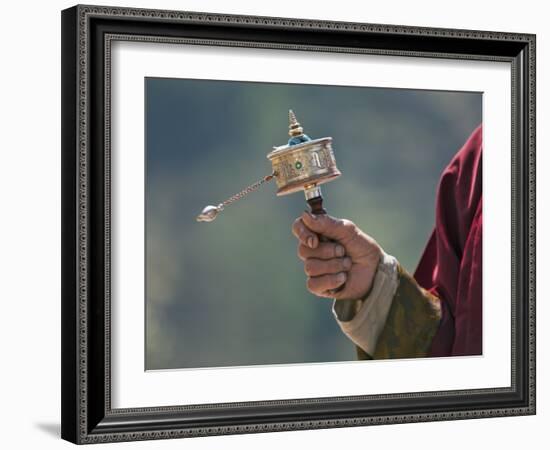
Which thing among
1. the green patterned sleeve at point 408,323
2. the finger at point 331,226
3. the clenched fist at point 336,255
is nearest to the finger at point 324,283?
the clenched fist at point 336,255

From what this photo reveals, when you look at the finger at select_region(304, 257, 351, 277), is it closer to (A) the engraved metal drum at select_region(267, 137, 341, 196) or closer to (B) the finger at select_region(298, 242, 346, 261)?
(B) the finger at select_region(298, 242, 346, 261)

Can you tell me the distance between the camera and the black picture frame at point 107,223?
130 inches

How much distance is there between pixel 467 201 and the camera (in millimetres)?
3824

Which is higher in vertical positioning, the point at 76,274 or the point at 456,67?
the point at 456,67

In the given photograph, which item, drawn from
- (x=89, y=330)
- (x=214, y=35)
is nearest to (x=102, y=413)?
(x=89, y=330)

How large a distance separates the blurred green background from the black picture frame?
0.12 m

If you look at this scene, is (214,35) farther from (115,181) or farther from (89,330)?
(89,330)

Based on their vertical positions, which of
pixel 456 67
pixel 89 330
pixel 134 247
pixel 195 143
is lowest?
pixel 89 330

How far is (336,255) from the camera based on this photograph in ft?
11.9

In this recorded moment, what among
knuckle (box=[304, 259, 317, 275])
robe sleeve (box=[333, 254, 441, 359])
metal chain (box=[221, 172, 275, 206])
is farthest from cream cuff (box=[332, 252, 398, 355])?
metal chain (box=[221, 172, 275, 206])

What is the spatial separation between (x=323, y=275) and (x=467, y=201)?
528 mm

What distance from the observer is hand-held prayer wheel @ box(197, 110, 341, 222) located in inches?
→ 138

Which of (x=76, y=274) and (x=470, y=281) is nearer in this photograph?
(x=76, y=274)

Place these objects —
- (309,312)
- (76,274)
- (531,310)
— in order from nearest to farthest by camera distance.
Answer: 1. (76,274)
2. (309,312)
3. (531,310)
